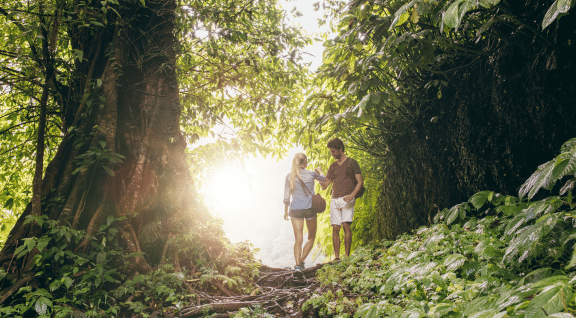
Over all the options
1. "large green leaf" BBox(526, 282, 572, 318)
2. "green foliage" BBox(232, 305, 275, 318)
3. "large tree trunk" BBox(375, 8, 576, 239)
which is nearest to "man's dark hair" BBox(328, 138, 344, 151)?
A: "large tree trunk" BBox(375, 8, 576, 239)

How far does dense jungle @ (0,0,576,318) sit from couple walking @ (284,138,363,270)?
0.50 meters

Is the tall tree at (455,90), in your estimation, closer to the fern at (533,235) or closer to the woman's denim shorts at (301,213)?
the fern at (533,235)

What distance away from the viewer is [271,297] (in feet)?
14.0

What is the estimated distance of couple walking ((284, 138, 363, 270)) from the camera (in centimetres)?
530

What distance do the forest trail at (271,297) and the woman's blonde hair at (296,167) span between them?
1.70 meters

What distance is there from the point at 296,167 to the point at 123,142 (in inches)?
123

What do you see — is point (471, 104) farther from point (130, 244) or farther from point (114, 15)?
point (114, 15)

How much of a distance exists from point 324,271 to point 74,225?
3.79 meters

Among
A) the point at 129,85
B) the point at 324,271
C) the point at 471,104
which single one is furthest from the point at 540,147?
the point at 129,85

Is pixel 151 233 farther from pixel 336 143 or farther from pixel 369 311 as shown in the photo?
pixel 369 311

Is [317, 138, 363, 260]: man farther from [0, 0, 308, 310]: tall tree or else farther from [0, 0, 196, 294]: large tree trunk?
[0, 0, 196, 294]: large tree trunk

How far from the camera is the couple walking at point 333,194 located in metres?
5.30

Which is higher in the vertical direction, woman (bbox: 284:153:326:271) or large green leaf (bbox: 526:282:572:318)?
woman (bbox: 284:153:326:271)

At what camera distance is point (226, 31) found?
17.4ft
